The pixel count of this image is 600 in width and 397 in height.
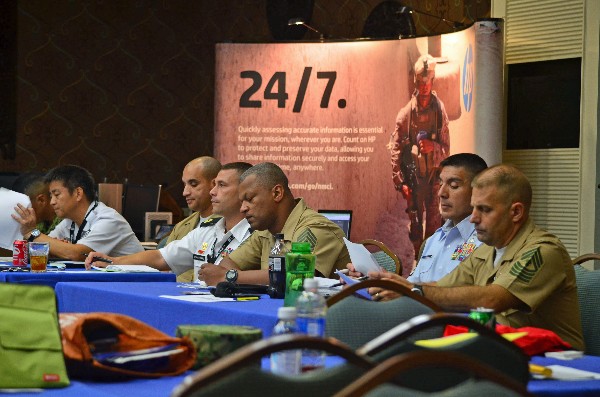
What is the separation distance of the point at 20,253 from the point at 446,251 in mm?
2042

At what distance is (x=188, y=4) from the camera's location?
948 cm

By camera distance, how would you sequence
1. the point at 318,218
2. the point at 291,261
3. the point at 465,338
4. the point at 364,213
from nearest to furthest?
the point at 465,338, the point at 291,261, the point at 318,218, the point at 364,213

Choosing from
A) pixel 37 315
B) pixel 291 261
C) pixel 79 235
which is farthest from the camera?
pixel 79 235

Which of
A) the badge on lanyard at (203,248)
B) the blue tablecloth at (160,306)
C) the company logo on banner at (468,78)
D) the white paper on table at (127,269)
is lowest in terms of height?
the blue tablecloth at (160,306)

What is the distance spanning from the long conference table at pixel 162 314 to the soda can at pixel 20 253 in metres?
0.58

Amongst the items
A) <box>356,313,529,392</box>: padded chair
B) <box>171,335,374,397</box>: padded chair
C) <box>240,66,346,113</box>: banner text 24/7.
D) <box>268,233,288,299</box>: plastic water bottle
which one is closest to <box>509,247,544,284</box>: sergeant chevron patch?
<box>268,233,288,299</box>: plastic water bottle

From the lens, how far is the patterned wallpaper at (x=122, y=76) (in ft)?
29.2

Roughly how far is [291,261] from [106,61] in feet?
20.3

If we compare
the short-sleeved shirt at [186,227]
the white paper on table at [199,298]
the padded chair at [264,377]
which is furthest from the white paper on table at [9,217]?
the padded chair at [264,377]

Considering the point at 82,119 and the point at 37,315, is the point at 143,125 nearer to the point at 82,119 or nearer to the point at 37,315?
the point at 82,119

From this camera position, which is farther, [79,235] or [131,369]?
[79,235]

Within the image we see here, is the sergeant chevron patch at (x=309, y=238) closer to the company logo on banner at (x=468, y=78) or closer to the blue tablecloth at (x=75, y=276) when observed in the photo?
the blue tablecloth at (x=75, y=276)

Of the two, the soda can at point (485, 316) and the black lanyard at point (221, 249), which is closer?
the soda can at point (485, 316)

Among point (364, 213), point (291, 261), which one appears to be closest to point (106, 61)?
point (364, 213)
